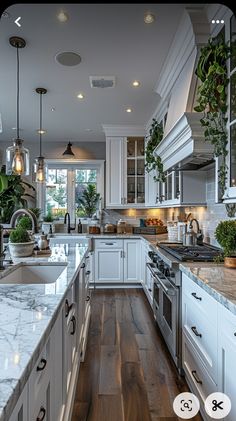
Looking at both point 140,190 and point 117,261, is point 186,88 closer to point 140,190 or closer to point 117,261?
point 140,190

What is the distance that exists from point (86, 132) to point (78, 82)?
209 cm

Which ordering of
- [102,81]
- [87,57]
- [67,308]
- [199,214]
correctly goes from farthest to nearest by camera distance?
[199,214]
[102,81]
[87,57]
[67,308]

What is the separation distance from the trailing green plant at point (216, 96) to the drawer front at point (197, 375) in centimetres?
116

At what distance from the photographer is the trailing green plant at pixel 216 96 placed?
1.99 metres

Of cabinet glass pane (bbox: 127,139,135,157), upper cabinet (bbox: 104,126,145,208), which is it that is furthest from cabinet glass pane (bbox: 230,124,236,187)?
cabinet glass pane (bbox: 127,139,135,157)

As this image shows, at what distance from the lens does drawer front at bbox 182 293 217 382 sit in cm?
156

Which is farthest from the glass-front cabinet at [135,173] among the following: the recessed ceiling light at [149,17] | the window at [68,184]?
the recessed ceiling light at [149,17]

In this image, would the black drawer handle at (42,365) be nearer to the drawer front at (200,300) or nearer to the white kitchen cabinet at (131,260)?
the drawer front at (200,300)

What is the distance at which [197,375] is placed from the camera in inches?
72.8

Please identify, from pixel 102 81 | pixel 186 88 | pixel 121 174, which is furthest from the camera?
pixel 121 174

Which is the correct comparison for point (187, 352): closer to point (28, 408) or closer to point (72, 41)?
point (28, 408)

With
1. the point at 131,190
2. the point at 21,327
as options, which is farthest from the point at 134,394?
the point at 131,190

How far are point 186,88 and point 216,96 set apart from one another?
0.54 m

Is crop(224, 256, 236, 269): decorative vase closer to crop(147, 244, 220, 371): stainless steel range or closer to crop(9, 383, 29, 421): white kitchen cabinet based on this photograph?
crop(147, 244, 220, 371): stainless steel range
